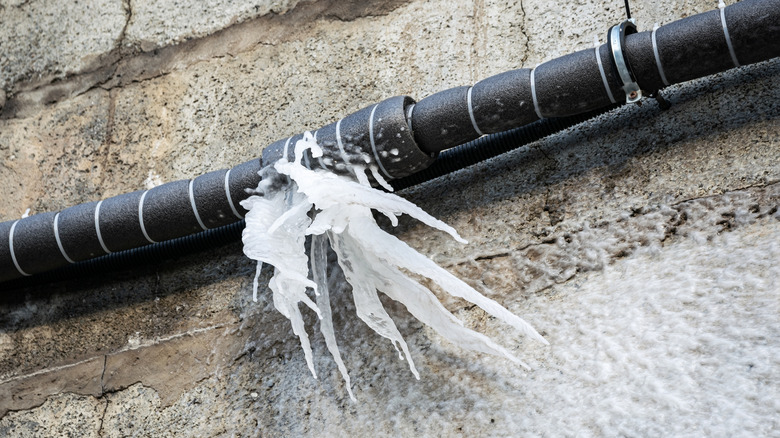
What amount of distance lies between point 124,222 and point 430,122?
93cm

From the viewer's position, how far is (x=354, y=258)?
1.80m

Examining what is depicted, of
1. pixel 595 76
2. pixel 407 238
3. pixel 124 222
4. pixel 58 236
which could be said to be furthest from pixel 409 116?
pixel 58 236

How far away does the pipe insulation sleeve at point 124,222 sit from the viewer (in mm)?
1991

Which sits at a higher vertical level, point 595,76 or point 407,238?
point 595,76

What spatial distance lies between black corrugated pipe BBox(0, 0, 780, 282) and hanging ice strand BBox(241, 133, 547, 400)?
4.8 inches

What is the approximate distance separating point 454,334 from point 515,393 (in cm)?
19

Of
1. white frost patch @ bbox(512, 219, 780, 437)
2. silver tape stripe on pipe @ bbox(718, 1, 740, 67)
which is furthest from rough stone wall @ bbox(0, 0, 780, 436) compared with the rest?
silver tape stripe on pipe @ bbox(718, 1, 740, 67)

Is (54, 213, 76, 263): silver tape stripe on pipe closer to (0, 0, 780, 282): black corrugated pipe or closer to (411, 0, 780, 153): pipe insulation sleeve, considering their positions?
(0, 0, 780, 282): black corrugated pipe

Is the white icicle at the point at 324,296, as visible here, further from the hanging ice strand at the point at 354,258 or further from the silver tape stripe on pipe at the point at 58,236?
the silver tape stripe on pipe at the point at 58,236

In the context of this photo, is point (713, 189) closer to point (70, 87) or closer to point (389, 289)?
point (389, 289)

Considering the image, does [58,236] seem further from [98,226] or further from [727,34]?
[727,34]

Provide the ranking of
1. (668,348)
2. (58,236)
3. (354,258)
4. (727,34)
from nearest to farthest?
(668,348)
(727,34)
(354,258)
(58,236)

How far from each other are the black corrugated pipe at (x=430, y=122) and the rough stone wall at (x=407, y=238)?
18 cm

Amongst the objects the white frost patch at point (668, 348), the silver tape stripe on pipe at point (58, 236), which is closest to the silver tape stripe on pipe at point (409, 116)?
the white frost patch at point (668, 348)
